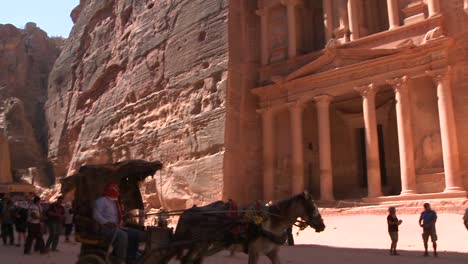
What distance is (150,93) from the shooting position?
30.8 m

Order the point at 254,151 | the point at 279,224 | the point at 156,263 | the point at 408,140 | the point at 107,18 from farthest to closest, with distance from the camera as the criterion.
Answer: the point at 107,18 → the point at 254,151 → the point at 408,140 → the point at 279,224 → the point at 156,263

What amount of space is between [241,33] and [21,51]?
2984 cm

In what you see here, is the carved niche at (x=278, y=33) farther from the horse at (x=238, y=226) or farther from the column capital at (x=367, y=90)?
the horse at (x=238, y=226)

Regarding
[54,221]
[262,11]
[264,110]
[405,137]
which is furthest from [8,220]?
[262,11]

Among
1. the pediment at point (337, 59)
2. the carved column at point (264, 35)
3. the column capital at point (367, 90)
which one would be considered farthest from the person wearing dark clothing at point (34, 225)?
the carved column at point (264, 35)

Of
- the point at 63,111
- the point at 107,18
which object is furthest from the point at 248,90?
the point at 63,111

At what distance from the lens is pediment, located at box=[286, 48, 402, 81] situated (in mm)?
23094

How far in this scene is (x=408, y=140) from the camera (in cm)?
2138

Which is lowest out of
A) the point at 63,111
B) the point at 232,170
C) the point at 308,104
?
the point at 232,170

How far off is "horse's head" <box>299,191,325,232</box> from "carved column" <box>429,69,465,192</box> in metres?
13.6

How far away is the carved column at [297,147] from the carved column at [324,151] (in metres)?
1.13

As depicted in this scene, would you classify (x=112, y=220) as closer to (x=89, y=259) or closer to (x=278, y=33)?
(x=89, y=259)

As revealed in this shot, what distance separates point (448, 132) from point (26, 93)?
130ft

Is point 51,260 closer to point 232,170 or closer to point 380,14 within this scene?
point 232,170
